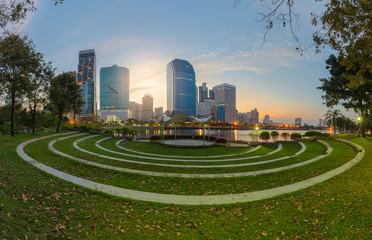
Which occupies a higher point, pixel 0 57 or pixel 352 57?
pixel 0 57

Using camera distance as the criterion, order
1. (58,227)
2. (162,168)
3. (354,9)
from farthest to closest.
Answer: (162,168) → (354,9) → (58,227)

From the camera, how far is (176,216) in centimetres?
516

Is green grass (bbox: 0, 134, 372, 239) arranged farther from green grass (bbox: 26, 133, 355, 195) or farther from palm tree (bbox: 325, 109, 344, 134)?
palm tree (bbox: 325, 109, 344, 134)

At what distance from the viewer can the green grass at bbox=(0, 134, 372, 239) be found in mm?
4051

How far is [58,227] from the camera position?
13.5ft

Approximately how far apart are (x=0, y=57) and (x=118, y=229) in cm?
1413

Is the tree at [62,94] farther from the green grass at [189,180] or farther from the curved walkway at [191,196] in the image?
the curved walkway at [191,196]

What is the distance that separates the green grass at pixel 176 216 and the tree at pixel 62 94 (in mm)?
26144

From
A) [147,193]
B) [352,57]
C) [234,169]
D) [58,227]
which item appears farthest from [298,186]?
[58,227]

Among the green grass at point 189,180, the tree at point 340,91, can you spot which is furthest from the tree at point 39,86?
the tree at point 340,91

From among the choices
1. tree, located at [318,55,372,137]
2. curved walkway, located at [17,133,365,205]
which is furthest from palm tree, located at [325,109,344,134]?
curved walkway, located at [17,133,365,205]

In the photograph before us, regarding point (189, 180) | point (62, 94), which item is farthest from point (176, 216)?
point (62, 94)

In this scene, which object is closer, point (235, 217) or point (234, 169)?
point (235, 217)

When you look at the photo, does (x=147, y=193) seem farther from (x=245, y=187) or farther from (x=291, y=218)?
(x=291, y=218)
